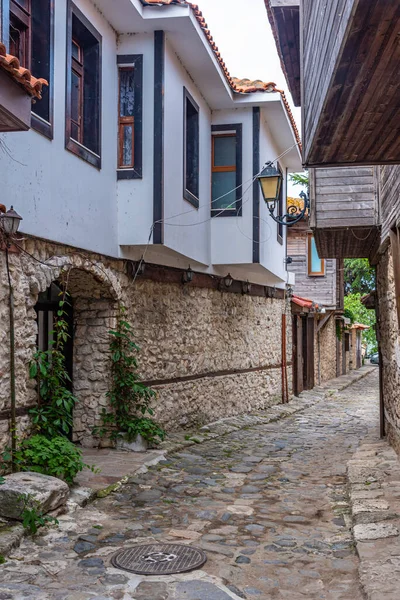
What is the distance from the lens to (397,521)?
16.4ft

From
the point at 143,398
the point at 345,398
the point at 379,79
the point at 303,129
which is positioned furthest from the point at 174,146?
the point at 345,398

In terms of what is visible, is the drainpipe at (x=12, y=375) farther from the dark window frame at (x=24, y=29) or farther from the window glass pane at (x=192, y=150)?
the window glass pane at (x=192, y=150)

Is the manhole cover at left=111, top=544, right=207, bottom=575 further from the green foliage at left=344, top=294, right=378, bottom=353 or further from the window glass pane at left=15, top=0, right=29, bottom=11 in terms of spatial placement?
the green foliage at left=344, top=294, right=378, bottom=353

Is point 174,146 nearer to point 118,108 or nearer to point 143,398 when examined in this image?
point 118,108

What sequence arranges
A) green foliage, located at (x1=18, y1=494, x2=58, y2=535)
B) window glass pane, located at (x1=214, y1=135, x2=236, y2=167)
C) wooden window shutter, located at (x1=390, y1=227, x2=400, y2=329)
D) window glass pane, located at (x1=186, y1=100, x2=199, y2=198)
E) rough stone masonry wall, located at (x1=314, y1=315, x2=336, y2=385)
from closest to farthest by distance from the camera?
green foliage, located at (x1=18, y1=494, x2=58, y2=535) → wooden window shutter, located at (x1=390, y1=227, x2=400, y2=329) → window glass pane, located at (x1=186, y1=100, x2=199, y2=198) → window glass pane, located at (x1=214, y1=135, x2=236, y2=167) → rough stone masonry wall, located at (x1=314, y1=315, x2=336, y2=385)

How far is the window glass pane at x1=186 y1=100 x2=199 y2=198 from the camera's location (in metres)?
9.77

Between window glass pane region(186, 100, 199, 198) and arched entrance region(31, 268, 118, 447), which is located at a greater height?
window glass pane region(186, 100, 199, 198)

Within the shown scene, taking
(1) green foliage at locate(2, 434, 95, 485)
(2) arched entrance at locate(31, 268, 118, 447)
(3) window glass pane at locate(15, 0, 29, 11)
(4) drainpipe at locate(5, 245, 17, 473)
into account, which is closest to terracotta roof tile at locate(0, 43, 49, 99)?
(4) drainpipe at locate(5, 245, 17, 473)

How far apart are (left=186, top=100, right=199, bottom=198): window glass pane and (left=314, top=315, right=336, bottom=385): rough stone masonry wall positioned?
1237cm

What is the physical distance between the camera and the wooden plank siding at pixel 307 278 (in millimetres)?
20188

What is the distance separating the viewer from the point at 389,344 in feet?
28.4

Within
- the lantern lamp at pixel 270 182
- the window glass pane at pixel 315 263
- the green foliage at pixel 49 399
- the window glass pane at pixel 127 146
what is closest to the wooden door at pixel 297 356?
the window glass pane at pixel 315 263

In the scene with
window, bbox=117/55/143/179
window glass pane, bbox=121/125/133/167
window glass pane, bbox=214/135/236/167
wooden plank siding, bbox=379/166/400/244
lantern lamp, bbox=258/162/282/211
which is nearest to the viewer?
wooden plank siding, bbox=379/166/400/244

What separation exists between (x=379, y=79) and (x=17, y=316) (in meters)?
3.67
